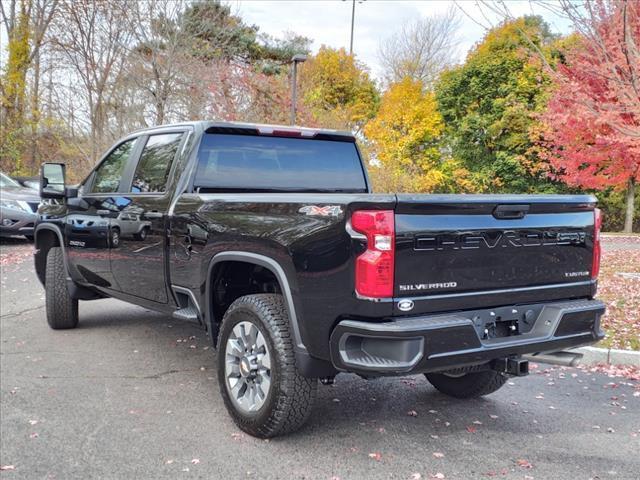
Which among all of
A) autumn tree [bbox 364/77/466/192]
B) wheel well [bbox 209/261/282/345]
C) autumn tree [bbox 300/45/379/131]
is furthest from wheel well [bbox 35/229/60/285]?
autumn tree [bbox 300/45/379/131]

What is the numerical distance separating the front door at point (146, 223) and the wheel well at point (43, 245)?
1.60 meters

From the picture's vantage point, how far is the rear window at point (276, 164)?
462 cm

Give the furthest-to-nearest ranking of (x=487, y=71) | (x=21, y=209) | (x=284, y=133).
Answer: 1. (x=487, y=71)
2. (x=21, y=209)
3. (x=284, y=133)

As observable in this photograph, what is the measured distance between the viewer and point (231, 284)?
13.8 feet

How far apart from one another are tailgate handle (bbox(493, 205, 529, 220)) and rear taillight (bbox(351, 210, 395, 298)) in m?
0.70

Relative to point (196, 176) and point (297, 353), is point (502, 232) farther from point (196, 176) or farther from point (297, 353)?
point (196, 176)

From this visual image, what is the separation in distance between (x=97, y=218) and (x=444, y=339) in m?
3.72

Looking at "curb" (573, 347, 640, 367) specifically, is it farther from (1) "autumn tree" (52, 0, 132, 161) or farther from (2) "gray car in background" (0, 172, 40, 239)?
(1) "autumn tree" (52, 0, 132, 161)

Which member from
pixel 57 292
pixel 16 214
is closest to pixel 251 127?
pixel 57 292

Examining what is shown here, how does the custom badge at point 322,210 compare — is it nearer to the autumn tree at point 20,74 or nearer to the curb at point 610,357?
the curb at point 610,357

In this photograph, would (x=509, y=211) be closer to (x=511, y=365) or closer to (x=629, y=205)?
(x=511, y=365)

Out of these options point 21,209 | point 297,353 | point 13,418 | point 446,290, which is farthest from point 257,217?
point 21,209

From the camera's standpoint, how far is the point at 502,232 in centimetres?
329

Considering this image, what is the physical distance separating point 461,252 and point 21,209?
12.6 meters
